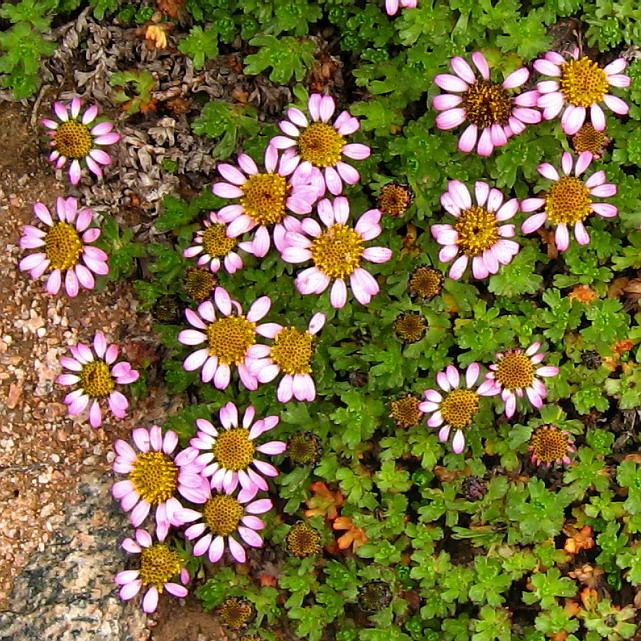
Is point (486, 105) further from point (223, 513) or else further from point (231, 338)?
point (223, 513)

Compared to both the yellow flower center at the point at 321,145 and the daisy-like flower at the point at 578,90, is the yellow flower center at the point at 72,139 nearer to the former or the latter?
the yellow flower center at the point at 321,145

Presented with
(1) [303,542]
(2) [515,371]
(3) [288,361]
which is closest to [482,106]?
(2) [515,371]

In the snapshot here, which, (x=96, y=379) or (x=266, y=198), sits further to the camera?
(x=96, y=379)

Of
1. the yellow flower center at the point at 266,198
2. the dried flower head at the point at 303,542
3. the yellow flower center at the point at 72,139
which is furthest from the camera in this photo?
the yellow flower center at the point at 72,139

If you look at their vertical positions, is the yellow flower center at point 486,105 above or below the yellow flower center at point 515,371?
above

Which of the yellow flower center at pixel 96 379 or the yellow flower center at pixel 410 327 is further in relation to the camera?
the yellow flower center at pixel 96 379

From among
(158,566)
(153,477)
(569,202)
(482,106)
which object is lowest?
(158,566)

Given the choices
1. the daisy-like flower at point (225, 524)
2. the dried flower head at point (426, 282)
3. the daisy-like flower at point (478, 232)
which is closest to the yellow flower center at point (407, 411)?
the dried flower head at point (426, 282)
